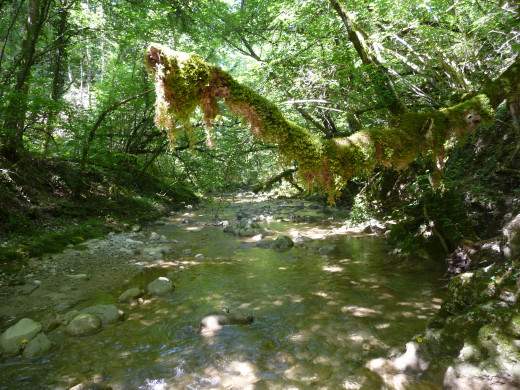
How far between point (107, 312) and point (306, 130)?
397cm

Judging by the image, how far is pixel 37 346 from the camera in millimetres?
3670

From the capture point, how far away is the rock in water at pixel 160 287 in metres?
5.45

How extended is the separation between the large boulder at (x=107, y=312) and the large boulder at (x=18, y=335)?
66 cm

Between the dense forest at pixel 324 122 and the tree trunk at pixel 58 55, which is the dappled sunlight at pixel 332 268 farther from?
→ the tree trunk at pixel 58 55

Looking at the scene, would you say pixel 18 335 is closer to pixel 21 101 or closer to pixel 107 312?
pixel 107 312

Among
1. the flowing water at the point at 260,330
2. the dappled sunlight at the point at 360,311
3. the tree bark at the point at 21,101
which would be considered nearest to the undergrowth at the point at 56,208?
the tree bark at the point at 21,101

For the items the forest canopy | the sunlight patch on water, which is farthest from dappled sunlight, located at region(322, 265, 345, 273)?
the forest canopy

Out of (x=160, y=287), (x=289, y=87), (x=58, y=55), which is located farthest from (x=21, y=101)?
(x=289, y=87)

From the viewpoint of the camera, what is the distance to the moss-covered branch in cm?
279

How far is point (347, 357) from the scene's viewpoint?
354cm

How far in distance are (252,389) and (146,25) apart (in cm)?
1360

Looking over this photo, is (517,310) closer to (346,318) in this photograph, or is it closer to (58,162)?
(346,318)

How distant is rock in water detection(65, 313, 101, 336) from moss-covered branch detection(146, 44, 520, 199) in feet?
9.86

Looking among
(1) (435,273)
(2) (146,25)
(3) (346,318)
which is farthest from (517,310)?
(2) (146,25)
